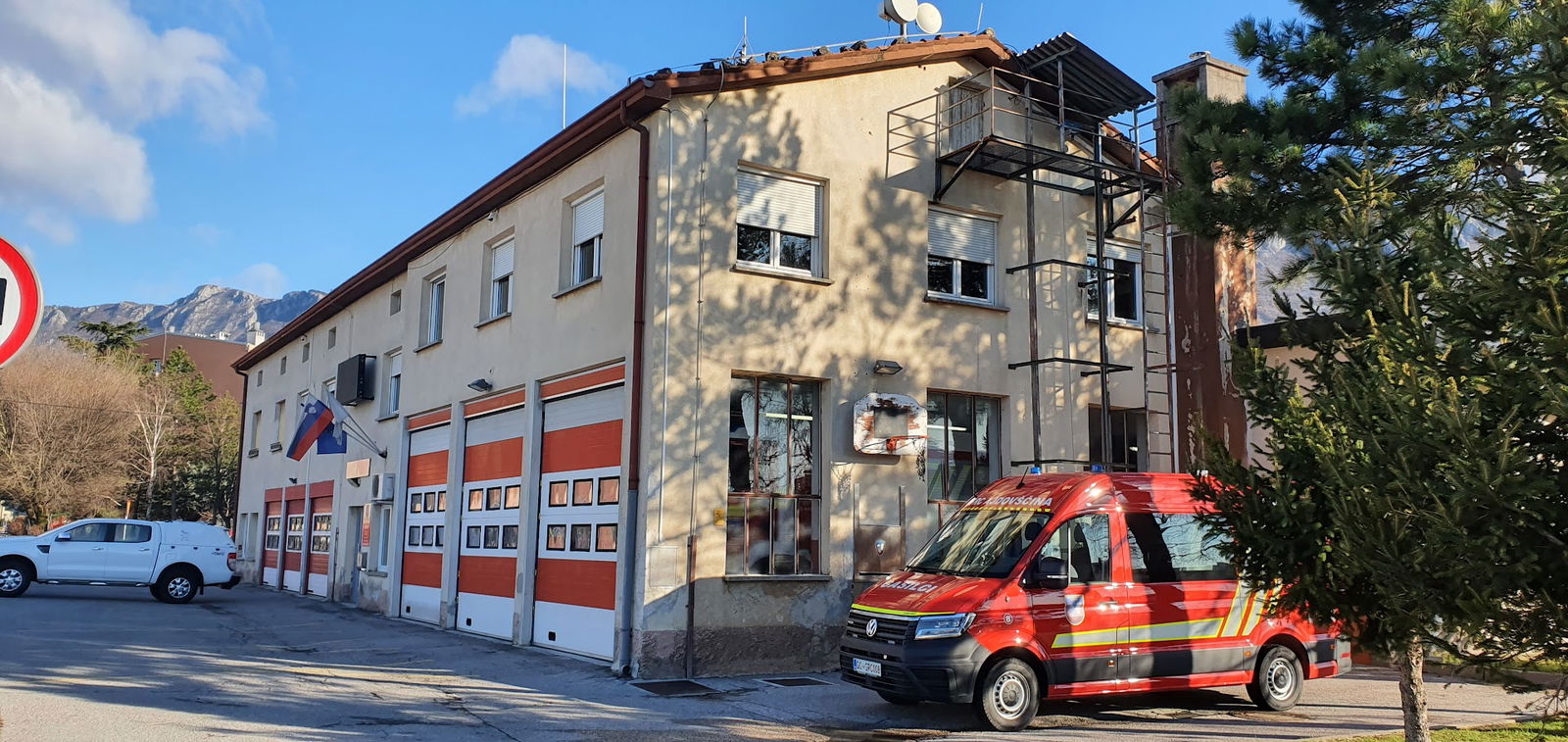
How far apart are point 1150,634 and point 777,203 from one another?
Answer: 705 cm

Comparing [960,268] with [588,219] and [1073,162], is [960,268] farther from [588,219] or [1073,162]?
[588,219]

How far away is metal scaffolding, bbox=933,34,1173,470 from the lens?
15.7 meters

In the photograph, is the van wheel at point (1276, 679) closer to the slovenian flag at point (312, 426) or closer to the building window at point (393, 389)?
the slovenian flag at point (312, 426)

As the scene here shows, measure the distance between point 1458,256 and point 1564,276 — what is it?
0.41 metres

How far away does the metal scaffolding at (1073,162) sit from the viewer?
51.4 ft

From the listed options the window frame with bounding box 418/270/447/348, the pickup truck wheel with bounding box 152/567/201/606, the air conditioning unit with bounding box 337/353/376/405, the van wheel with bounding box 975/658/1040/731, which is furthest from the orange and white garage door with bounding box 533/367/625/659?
the pickup truck wheel with bounding box 152/567/201/606

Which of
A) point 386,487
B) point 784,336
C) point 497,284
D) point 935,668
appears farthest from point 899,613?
point 386,487

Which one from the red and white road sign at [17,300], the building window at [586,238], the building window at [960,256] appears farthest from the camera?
the building window at [960,256]

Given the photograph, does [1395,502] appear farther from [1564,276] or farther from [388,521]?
[388,521]

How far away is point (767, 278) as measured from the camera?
14.2 meters

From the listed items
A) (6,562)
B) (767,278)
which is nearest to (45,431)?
(6,562)

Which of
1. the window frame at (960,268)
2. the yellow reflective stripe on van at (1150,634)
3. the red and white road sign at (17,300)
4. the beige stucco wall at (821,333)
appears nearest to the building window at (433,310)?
the beige stucco wall at (821,333)

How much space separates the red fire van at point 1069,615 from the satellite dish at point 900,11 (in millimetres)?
7789

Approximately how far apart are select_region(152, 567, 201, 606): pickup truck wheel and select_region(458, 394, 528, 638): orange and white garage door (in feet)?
32.8
